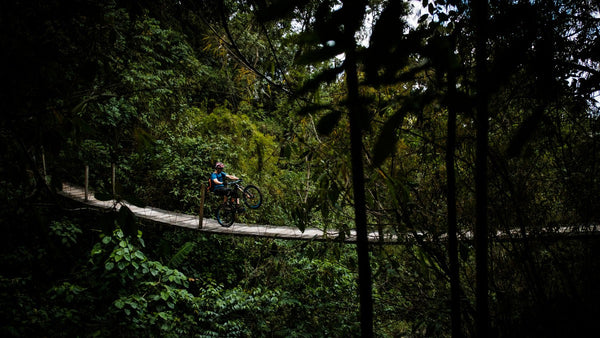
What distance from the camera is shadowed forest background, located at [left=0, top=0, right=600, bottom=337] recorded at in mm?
554

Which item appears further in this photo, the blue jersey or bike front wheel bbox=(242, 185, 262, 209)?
bike front wheel bbox=(242, 185, 262, 209)

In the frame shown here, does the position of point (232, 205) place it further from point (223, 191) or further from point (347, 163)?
point (347, 163)

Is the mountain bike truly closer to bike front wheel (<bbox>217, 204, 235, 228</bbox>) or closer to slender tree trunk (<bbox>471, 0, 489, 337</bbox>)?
bike front wheel (<bbox>217, 204, 235, 228</bbox>)

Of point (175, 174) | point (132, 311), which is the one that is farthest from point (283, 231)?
point (175, 174)

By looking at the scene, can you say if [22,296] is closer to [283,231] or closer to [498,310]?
[283,231]

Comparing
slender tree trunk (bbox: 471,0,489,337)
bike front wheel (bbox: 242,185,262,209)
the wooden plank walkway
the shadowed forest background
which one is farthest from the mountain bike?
slender tree trunk (bbox: 471,0,489,337)

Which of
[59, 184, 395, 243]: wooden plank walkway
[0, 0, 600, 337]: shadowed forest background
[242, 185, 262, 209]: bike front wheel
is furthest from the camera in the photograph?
[242, 185, 262, 209]: bike front wheel

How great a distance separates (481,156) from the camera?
62 cm

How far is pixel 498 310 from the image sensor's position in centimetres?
156

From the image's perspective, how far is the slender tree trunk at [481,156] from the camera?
56 centimetres

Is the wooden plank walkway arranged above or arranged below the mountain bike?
below

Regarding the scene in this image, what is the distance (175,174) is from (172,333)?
2754 millimetres

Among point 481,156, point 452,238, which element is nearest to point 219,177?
point 452,238

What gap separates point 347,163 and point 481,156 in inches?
21.5
